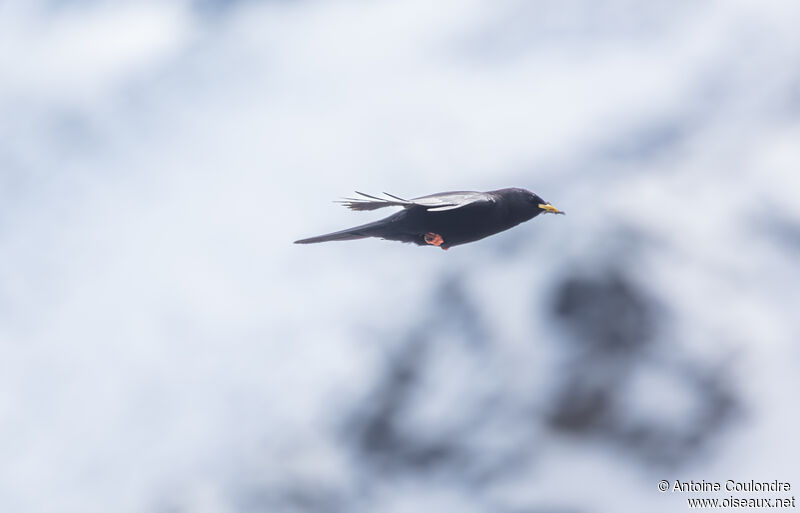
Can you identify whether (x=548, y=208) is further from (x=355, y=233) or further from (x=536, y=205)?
(x=355, y=233)

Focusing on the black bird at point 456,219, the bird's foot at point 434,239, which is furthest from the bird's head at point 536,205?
the bird's foot at point 434,239

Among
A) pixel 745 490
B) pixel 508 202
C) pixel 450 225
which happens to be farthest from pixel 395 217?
pixel 745 490

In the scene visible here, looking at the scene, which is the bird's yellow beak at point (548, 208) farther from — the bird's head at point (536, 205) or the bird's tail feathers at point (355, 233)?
the bird's tail feathers at point (355, 233)

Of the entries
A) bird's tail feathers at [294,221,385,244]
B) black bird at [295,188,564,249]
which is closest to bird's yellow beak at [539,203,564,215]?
black bird at [295,188,564,249]

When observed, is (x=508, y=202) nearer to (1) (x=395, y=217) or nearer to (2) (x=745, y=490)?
(1) (x=395, y=217)

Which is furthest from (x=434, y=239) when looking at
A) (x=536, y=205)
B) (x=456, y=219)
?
(x=536, y=205)

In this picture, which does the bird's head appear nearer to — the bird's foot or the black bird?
the black bird
